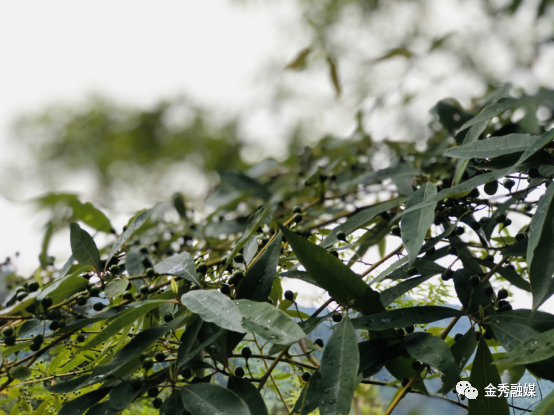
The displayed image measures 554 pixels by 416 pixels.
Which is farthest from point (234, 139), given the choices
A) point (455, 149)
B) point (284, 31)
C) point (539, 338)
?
point (284, 31)

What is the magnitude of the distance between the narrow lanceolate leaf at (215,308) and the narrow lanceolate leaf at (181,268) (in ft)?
0.15

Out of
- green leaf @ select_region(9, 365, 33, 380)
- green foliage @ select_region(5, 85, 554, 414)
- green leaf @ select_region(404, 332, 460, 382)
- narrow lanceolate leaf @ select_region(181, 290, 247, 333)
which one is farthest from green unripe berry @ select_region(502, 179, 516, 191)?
green leaf @ select_region(9, 365, 33, 380)

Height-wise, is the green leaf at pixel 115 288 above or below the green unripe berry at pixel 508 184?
below

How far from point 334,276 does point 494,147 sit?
0.16m

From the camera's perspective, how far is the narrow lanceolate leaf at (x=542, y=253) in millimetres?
274

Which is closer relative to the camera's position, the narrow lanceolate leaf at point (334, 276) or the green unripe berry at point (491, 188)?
the narrow lanceolate leaf at point (334, 276)

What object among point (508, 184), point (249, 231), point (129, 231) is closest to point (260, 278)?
point (249, 231)

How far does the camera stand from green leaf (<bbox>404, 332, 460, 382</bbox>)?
287mm

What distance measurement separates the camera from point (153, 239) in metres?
0.68

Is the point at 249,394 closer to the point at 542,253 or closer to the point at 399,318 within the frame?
the point at 399,318

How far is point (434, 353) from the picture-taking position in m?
0.29

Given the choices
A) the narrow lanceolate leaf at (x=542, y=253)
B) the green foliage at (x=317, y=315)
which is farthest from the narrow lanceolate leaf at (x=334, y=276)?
the narrow lanceolate leaf at (x=542, y=253)

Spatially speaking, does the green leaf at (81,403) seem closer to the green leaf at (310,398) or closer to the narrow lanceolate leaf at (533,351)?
the green leaf at (310,398)

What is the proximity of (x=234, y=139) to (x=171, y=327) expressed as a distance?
453 mm
